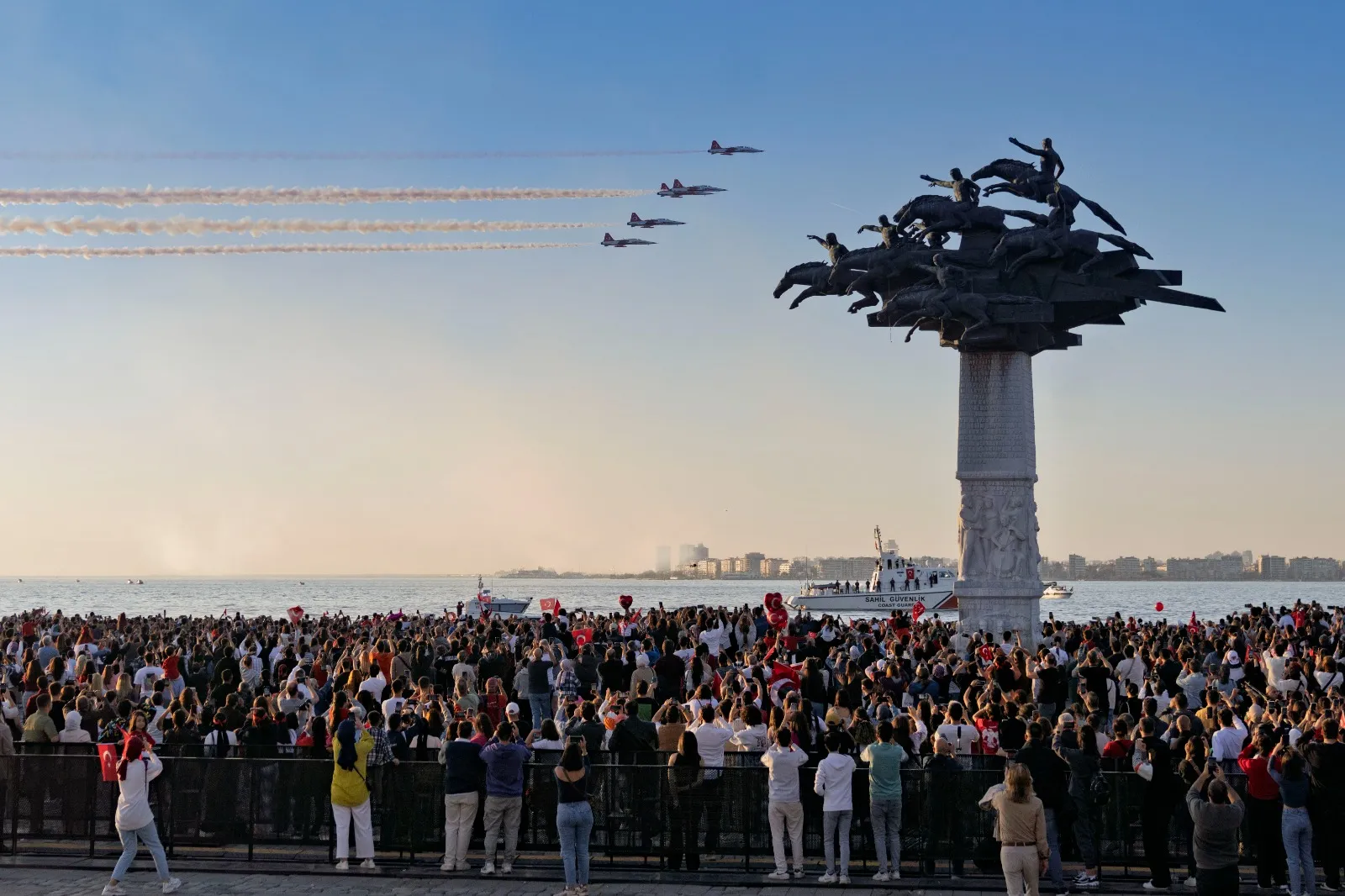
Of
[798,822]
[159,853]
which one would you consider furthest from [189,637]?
[798,822]

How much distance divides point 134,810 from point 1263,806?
10.4 metres

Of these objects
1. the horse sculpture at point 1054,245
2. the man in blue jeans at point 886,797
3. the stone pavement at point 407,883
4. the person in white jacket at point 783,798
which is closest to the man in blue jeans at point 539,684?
the stone pavement at point 407,883

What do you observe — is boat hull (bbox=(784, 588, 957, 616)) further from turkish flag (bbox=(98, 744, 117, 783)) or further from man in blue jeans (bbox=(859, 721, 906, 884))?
turkish flag (bbox=(98, 744, 117, 783))

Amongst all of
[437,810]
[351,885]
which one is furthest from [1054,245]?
[351,885]

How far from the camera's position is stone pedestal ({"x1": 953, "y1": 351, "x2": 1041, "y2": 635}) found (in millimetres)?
32688

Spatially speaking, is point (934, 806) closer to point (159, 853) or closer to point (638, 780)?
point (638, 780)

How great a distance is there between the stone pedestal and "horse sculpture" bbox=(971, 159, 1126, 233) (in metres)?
3.59

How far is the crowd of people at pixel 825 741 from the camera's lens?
1273cm

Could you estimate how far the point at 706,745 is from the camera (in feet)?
47.1

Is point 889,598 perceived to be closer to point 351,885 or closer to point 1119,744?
point 1119,744

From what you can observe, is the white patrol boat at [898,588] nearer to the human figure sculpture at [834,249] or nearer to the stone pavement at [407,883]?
the human figure sculpture at [834,249]

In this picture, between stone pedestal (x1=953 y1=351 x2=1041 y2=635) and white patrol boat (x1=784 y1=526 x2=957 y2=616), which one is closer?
stone pedestal (x1=953 y1=351 x2=1041 y2=635)

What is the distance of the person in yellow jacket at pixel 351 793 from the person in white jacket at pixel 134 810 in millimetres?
1626

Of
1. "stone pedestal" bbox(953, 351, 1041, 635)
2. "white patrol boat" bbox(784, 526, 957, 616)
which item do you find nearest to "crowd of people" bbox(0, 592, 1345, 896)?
"stone pedestal" bbox(953, 351, 1041, 635)
